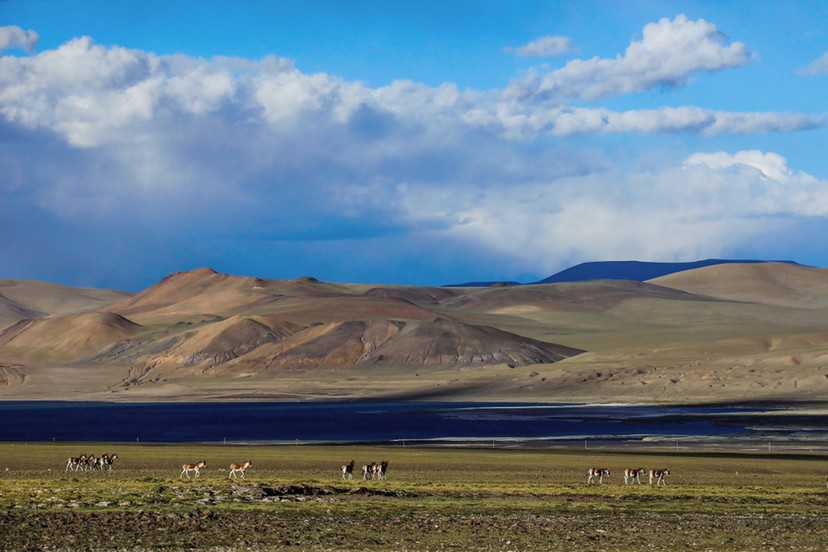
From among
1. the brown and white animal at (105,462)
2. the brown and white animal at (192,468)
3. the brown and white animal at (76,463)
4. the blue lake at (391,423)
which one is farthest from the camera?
the blue lake at (391,423)

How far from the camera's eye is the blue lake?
260 ft

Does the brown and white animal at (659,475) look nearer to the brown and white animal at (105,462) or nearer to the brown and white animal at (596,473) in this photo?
the brown and white animal at (596,473)

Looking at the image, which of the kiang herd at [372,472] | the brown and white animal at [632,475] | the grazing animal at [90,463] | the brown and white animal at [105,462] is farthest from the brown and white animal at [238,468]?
the brown and white animal at [632,475]

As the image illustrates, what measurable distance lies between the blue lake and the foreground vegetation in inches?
1322

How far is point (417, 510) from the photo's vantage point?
28.0 metres

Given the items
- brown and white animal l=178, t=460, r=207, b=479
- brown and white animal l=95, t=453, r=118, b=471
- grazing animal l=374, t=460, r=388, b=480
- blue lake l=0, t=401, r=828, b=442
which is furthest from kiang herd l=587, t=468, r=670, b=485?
blue lake l=0, t=401, r=828, b=442

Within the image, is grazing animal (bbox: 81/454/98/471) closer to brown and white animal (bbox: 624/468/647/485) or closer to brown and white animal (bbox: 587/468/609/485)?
brown and white animal (bbox: 587/468/609/485)

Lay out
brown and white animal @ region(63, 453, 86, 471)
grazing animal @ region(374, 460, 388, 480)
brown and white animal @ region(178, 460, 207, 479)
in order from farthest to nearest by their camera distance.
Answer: brown and white animal @ region(63, 453, 86, 471) → grazing animal @ region(374, 460, 388, 480) → brown and white animal @ region(178, 460, 207, 479)

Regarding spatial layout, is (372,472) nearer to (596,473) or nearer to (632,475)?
(596,473)

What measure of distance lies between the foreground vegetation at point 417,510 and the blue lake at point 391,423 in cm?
3357

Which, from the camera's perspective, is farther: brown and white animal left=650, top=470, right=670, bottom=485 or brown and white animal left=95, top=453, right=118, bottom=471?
brown and white animal left=95, top=453, right=118, bottom=471

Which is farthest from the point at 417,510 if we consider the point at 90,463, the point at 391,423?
the point at 391,423

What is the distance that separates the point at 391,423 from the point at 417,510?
235 ft

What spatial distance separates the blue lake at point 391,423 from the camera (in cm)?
7931
